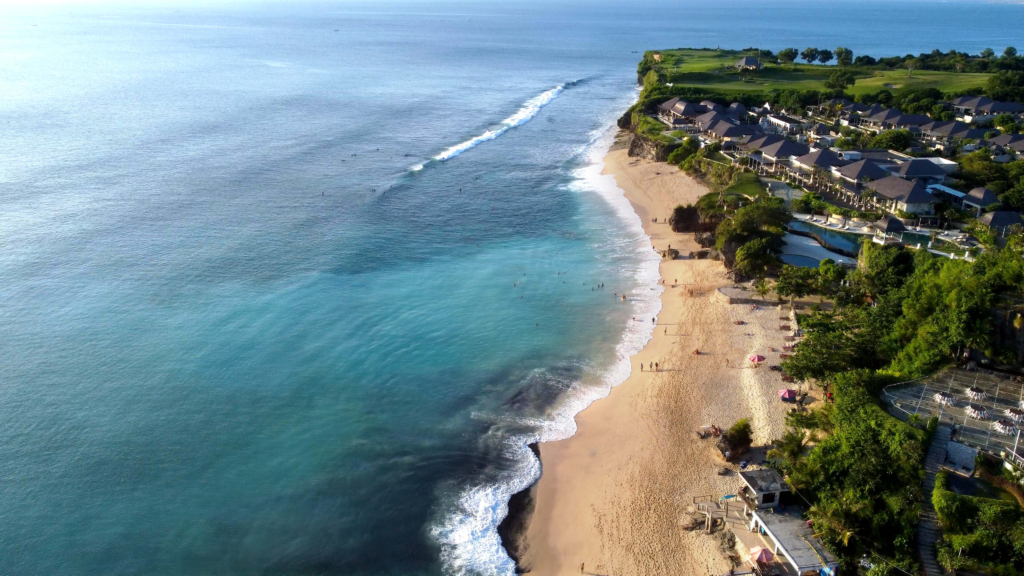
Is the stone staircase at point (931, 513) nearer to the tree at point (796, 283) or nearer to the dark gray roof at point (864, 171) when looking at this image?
the tree at point (796, 283)

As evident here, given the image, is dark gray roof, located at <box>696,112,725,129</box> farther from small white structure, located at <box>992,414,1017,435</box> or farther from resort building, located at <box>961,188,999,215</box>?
small white structure, located at <box>992,414,1017,435</box>

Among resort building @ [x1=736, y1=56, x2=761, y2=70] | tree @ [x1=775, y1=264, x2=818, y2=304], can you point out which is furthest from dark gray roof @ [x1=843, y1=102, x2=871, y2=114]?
tree @ [x1=775, y1=264, x2=818, y2=304]

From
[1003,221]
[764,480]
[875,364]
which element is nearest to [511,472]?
[764,480]

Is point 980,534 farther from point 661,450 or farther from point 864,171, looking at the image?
point 864,171

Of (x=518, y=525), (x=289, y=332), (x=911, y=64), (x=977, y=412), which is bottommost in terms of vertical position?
(x=518, y=525)

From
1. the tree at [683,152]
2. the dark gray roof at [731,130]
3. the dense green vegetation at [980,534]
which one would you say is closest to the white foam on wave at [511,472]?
the dense green vegetation at [980,534]

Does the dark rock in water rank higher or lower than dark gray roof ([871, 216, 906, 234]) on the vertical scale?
lower

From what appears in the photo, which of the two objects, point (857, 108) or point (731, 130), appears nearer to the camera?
point (731, 130)
